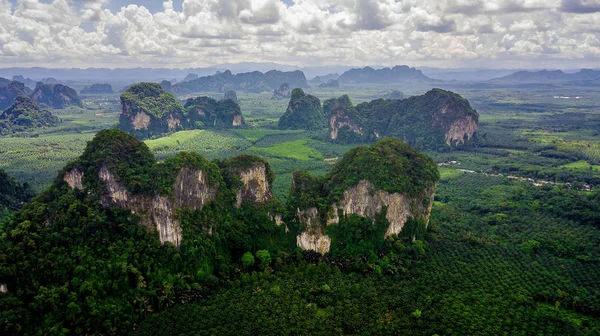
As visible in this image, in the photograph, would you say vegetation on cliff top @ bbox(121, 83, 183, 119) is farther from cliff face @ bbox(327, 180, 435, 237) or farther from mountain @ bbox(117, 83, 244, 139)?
cliff face @ bbox(327, 180, 435, 237)

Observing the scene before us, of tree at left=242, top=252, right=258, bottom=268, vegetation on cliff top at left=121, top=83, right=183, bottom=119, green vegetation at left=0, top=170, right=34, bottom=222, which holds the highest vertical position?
vegetation on cliff top at left=121, top=83, right=183, bottom=119

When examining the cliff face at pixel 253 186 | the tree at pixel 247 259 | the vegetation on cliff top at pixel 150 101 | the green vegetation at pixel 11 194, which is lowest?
the tree at pixel 247 259

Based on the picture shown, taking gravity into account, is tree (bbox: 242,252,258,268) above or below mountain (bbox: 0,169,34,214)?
below

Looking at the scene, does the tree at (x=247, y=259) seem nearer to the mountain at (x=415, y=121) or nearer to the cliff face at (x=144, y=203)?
the cliff face at (x=144, y=203)

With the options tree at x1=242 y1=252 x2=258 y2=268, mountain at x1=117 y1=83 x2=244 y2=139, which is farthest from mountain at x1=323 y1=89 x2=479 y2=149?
tree at x1=242 y1=252 x2=258 y2=268

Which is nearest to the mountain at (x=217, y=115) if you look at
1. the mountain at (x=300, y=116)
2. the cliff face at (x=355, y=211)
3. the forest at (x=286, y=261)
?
the mountain at (x=300, y=116)

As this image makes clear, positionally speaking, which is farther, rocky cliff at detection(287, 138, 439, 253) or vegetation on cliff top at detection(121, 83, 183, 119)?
vegetation on cliff top at detection(121, 83, 183, 119)
